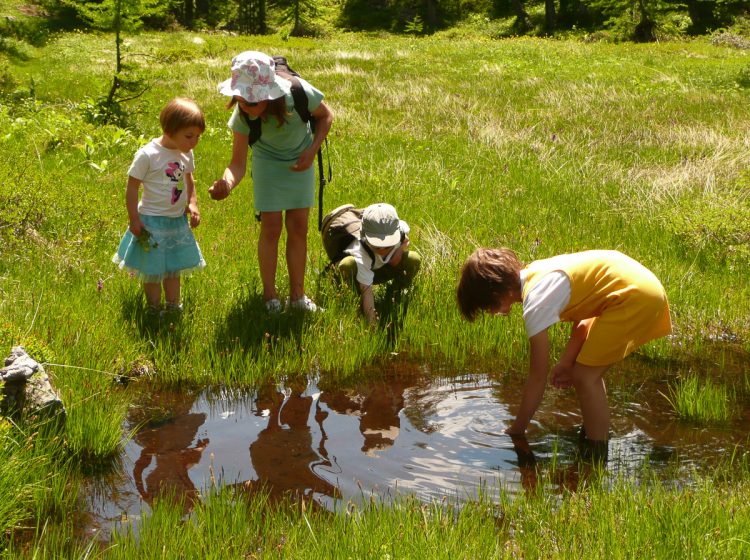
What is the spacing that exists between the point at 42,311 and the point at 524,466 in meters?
3.32

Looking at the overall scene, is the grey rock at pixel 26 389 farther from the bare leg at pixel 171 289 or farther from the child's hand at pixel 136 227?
the bare leg at pixel 171 289

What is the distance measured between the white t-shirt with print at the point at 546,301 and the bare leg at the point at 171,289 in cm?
282

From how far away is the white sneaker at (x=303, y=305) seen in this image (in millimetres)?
6062

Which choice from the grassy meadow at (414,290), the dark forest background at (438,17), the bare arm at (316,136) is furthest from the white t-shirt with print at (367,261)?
the dark forest background at (438,17)

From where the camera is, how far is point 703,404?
4.73 metres

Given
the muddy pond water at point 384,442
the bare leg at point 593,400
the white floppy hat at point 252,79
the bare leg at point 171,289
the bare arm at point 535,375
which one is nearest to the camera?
the muddy pond water at point 384,442

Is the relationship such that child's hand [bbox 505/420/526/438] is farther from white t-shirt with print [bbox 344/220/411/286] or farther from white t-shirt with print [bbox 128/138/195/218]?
white t-shirt with print [bbox 128/138/195/218]

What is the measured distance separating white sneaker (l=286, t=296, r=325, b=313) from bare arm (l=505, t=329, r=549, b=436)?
2111 millimetres

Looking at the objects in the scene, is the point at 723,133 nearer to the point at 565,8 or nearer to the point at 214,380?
the point at 214,380

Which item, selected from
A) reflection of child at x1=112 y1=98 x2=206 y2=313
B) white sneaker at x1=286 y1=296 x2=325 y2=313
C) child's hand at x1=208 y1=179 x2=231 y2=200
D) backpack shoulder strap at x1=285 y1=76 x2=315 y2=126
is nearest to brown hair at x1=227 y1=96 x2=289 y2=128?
A: backpack shoulder strap at x1=285 y1=76 x2=315 y2=126

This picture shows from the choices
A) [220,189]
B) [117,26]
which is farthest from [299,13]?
[220,189]

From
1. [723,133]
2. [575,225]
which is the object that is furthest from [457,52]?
[575,225]

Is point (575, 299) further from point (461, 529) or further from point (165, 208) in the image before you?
point (165, 208)

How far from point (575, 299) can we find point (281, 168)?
2.55m
